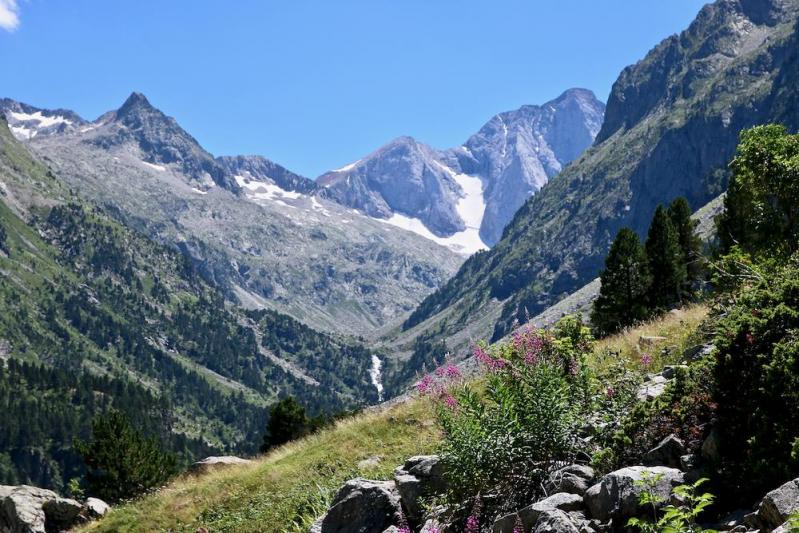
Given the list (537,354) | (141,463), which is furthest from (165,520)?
(141,463)

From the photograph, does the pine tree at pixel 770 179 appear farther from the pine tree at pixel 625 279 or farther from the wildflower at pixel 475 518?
the pine tree at pixel 625 279

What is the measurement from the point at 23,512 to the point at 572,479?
29.4 metres

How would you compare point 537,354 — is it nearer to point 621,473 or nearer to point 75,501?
point 621,473

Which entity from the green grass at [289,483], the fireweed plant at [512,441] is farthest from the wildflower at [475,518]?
the green grass at [289,483]

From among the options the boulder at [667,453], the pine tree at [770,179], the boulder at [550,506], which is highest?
the pine tree at [770,179]

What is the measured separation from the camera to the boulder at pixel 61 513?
97.7 feet

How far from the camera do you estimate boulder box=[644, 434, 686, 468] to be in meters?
9.11

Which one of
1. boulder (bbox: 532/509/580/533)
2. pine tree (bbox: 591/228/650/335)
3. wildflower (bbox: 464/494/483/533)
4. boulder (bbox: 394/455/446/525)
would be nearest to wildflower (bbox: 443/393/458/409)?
boulder (bbox: 394/455/446/525)

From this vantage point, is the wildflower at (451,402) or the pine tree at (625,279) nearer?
the wildflower at (451,402)

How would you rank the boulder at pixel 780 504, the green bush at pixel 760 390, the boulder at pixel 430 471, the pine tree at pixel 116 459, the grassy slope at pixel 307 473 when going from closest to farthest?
the boulder at pixel 780 504
the green bush at pixel 760 390
the boulder at pixel 430 471
the grassy slope at pixel 307 473
the pine tree at pixel 116 459

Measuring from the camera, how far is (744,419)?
27.0ft

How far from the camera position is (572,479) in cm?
980

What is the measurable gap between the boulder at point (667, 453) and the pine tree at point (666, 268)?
67.0m

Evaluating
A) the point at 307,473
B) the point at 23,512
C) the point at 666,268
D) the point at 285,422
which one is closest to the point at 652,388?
the point at 307,473
